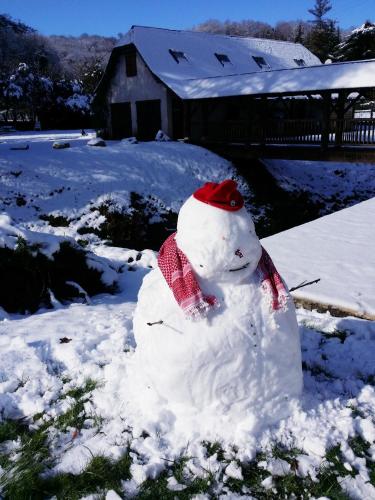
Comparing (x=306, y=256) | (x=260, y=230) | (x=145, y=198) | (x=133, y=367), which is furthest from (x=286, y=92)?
(x=133, y=367)

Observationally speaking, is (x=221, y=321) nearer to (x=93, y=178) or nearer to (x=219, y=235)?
(x=219, y=235)

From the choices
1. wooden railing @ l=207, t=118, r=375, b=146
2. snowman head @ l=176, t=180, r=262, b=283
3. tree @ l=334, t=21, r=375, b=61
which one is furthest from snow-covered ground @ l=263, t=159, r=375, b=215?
tree @ l=334, t=21, r=375, b=61

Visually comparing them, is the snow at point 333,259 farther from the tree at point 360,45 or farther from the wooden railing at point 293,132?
the tree at point 360,45

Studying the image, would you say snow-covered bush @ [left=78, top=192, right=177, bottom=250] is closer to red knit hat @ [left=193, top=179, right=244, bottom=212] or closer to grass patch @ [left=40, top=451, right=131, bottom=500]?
red knit hat @ [left=193, top=179, right=244, bottom=212]

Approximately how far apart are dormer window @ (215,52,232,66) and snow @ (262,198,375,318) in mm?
18913

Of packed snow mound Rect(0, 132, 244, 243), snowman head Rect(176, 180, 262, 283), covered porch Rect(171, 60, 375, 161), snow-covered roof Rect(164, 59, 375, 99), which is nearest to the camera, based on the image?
snowman head Rect(176, 180, 262, 283)

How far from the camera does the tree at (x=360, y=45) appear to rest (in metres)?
36.0

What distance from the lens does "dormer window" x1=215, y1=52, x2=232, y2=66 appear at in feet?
81.3

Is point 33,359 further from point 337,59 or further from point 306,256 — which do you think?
point 337,59

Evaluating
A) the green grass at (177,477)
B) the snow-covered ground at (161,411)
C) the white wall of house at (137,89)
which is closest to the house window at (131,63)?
the white wall of house at (137,89)

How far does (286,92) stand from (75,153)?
8.79 meters

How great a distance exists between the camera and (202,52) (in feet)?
80.1

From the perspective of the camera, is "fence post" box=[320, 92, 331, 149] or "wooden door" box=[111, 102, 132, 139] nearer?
"fence post" box=[320, 92, 331, 149]

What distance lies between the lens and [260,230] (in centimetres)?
1518
